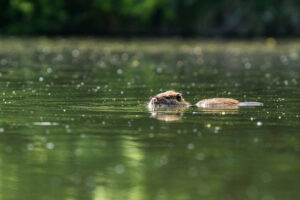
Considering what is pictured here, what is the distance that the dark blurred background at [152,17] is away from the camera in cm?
6488

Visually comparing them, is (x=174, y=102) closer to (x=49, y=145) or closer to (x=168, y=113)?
(x=168, y=113)

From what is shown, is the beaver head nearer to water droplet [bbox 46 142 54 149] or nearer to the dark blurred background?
water droplet [bbox 46 142 54 149]

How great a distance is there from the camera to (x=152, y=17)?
223ft

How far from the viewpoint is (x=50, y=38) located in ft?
207

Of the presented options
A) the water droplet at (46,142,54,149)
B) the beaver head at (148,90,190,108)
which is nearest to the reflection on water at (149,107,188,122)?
the beaver head at (148,90,190,108)

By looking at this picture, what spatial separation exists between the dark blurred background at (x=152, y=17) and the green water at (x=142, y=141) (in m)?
40.9

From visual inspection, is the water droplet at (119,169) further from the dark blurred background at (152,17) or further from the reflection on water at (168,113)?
the dark blurred background at (152,17)

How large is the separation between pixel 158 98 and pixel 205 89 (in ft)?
16.4

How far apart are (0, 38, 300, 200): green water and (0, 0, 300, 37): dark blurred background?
40872 millimetres

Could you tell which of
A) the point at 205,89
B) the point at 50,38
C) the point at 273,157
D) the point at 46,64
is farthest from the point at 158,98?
the point at 50,38

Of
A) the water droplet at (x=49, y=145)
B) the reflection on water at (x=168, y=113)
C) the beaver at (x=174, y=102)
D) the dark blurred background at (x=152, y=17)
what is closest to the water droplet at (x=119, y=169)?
the water droplet at (x=49, y=145)

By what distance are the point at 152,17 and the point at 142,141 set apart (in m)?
57.0

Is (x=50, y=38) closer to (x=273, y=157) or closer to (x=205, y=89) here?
(x=205, y=89)

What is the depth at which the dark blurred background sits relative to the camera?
6488cm
